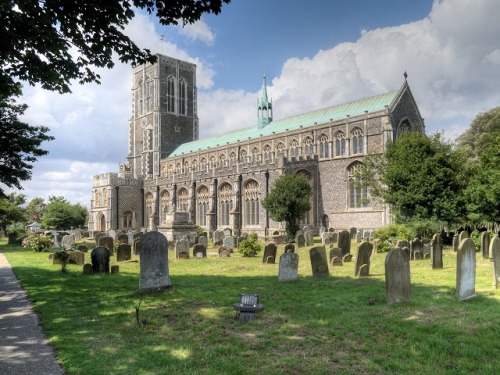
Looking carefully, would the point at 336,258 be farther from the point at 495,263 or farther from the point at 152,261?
the point at 152,261

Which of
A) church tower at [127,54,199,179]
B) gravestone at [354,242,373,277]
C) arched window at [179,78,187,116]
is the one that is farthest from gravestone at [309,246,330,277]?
arched window at [179,78,187,116]

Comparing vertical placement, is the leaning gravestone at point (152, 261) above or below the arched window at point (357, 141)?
below

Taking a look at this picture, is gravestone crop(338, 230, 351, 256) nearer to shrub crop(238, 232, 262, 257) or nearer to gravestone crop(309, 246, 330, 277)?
shrub crop(238, 232, 262, 257)

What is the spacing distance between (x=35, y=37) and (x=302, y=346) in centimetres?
704

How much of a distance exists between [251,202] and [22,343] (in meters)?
31.8

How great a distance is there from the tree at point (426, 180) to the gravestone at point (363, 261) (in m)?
11.2

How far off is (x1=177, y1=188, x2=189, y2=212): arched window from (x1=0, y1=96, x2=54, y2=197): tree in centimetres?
2483

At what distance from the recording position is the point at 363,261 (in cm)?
1170

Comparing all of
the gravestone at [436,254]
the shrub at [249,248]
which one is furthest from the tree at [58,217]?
the gravestone at [436,254]

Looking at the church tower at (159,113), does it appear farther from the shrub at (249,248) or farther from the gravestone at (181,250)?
the shrub at (249,248)

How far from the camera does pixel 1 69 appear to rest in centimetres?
804

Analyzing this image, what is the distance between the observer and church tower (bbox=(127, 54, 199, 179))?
185ft

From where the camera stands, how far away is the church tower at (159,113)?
56531 mm

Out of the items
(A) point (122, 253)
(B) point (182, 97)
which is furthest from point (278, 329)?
(B) point (182, 97)
